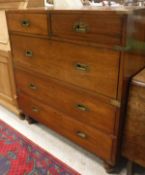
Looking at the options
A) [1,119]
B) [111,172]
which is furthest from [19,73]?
[111,172]

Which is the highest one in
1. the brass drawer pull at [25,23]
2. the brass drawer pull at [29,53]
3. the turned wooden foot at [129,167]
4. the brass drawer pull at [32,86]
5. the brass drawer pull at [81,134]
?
the brass drawer pull at [25,23]

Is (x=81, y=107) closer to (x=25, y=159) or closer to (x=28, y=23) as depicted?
(x=25, y=159)

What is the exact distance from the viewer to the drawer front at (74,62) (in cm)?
106

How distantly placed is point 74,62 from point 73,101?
0.28m

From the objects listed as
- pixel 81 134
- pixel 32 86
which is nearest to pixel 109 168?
pixel 81 134

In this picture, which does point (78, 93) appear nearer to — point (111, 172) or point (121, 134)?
point (121, 134)

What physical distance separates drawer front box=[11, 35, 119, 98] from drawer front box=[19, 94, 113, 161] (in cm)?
30

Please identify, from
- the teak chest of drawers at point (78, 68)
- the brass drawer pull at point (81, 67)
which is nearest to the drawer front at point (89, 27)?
the teak chest of drawers at point (78, 68)

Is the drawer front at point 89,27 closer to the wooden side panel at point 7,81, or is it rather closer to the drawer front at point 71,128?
the drawer front at point 71,128

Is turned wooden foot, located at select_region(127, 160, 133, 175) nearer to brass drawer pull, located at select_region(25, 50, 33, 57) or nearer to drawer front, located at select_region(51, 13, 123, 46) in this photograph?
drawer front, located at select_region(51, 13, 123, 46)

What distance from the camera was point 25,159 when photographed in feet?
4.85

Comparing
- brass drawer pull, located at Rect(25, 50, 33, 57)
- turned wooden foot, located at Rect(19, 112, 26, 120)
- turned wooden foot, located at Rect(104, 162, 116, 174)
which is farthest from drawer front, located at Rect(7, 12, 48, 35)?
turned wooden foot, located at Rect(104, 162, 116, 174)

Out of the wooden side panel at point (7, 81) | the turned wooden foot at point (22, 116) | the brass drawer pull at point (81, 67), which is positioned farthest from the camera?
the turned wooden foot at point (22, 116)

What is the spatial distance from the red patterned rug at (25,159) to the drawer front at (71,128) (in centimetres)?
21
